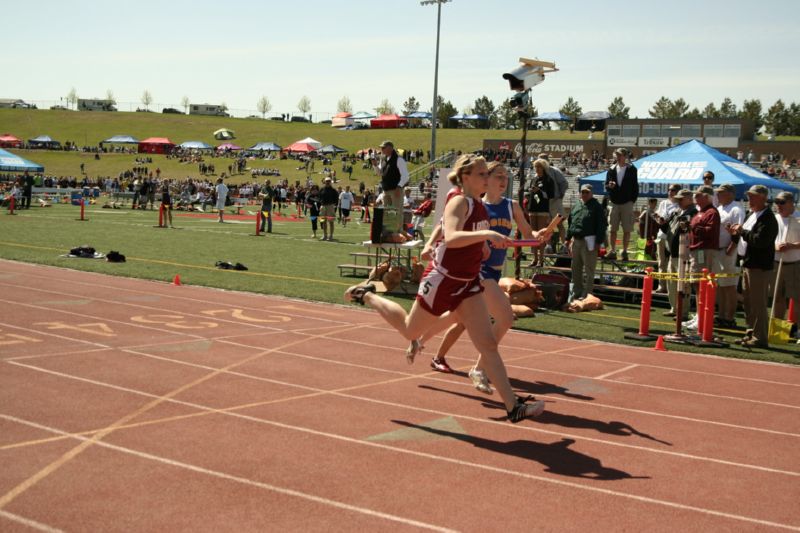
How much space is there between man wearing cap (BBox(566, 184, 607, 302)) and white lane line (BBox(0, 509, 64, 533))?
11104mm

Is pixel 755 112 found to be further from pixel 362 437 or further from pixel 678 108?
pixel 362 437

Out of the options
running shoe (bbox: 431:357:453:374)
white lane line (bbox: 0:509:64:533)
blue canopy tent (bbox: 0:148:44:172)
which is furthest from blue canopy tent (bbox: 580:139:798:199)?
blue canopy tent (bbox: 0:148:44:172)

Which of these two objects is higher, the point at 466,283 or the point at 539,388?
the point at 466,283

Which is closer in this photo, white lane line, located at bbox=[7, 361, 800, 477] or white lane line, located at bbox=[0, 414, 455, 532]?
white lane line, located at bbox=[0, 414, 455, 532]

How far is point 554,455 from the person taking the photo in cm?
623

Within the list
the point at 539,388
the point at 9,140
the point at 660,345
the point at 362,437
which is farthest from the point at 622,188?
the point at 9,140

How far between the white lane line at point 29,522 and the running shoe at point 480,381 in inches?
171

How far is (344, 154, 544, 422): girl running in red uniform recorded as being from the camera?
665 centimetres

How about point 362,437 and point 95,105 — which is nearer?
point 362,437

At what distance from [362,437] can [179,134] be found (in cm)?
11980

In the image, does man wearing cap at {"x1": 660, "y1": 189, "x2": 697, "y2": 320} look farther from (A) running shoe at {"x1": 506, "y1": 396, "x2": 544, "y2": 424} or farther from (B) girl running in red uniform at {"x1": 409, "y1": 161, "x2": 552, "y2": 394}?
(A) running shoe at {"x1": 506, "y1": 396, "x2": 544, "y2": 424}

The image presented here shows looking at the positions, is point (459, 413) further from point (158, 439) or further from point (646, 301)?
point (646, 301)

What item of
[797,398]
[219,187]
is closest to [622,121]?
[219,187]

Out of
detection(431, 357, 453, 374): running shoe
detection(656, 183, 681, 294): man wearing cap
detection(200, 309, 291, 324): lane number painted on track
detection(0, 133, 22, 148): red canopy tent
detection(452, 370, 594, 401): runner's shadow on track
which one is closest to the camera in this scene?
detection(452, 370, 594, 401): runner's shadow on track
